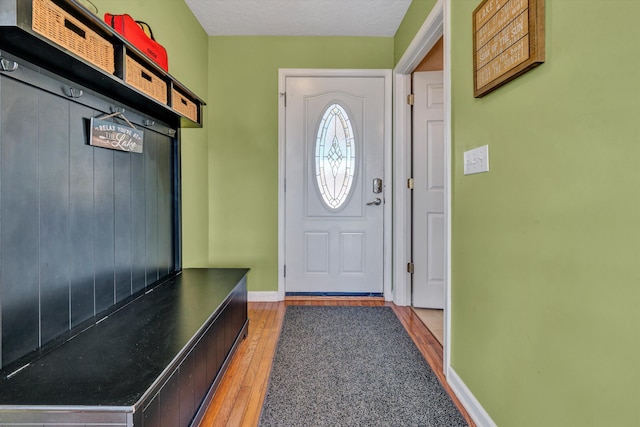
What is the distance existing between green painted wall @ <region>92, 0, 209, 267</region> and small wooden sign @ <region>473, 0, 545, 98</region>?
1.72 m

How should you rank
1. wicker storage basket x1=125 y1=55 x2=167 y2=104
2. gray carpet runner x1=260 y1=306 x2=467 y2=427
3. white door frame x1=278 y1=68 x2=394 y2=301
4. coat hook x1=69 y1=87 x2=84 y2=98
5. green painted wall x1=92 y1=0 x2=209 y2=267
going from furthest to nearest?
white door frame x1=278 y1=68 x2=394 y2=301 < green painted wall x1=92 y1=0 x2=209 y2=267 < gray carpet runner x1=260 y1=306 x2=467 y2=427 < wicker storage basket x1=125 y1=55 x2=167 y2=104 < coat hook x1=69 y1=87 x2=84 y2=98

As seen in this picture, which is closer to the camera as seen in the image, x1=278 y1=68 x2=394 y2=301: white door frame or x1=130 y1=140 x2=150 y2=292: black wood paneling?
x1=130 y1=140 x2=150 y2=292: black wood paneling

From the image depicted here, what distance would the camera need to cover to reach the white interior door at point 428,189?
2.71 metres

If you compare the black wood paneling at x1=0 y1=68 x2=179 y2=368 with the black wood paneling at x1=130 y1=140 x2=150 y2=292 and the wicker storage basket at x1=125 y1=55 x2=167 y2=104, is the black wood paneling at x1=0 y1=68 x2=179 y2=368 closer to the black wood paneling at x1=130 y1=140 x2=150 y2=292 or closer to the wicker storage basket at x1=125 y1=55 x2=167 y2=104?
the black wood paneling at x1=130 y1=140 x2=150 y2=292

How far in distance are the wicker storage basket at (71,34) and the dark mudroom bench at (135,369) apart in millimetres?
925

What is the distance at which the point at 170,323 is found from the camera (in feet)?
4.08

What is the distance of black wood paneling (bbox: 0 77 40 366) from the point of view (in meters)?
0.93

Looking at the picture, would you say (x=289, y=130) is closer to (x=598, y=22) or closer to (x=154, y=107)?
(x=154, y=107)

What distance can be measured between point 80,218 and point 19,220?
9.5 inches

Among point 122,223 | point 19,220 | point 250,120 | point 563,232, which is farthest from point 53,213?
point 250,120

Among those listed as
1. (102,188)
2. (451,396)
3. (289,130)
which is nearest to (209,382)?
(102,188)

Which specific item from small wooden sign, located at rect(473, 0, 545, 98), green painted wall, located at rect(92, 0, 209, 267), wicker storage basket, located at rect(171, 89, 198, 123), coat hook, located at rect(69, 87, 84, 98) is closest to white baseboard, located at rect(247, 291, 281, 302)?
green painted wall, located at rect(92, 0, 209, 267)

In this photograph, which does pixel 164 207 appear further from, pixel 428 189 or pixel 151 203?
pixel 428 189

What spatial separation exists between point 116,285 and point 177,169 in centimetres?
87
